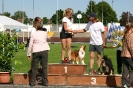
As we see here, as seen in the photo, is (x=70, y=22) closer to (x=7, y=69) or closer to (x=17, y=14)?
(x=7, y=69)

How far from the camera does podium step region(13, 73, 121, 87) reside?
10406mm

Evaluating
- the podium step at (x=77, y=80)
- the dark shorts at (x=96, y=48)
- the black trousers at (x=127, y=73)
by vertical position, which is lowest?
the podium step at (x=77, y=80)

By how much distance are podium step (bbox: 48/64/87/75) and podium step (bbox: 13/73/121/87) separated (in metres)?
0.40

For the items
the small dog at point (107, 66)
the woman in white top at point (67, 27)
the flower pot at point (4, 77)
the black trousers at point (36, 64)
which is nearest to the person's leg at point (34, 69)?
the black trousers at point (36, 64)

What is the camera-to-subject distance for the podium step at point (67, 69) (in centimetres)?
1095

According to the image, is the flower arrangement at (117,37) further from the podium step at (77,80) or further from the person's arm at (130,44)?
the person's arm at (130,44)

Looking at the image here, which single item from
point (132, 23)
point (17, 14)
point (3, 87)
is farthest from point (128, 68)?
point (17, 14)

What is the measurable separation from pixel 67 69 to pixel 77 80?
0.64 m

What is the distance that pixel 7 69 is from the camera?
11.4 m

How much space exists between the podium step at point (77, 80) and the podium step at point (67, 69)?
1.30 feet

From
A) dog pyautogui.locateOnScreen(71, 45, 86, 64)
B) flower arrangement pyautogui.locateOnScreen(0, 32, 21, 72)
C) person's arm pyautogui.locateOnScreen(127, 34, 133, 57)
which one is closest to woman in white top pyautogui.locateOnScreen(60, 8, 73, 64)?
dog pyautogui.locateOnScreen(71, 45, 86, 64)

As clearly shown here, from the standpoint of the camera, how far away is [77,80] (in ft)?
34.7

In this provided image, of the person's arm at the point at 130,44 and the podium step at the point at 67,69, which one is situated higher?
the person's arm at the point at 130,44

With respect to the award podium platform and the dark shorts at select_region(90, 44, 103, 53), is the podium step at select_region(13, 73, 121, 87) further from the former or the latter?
the dark shorts at select_region(90, 44, 103, 53)
